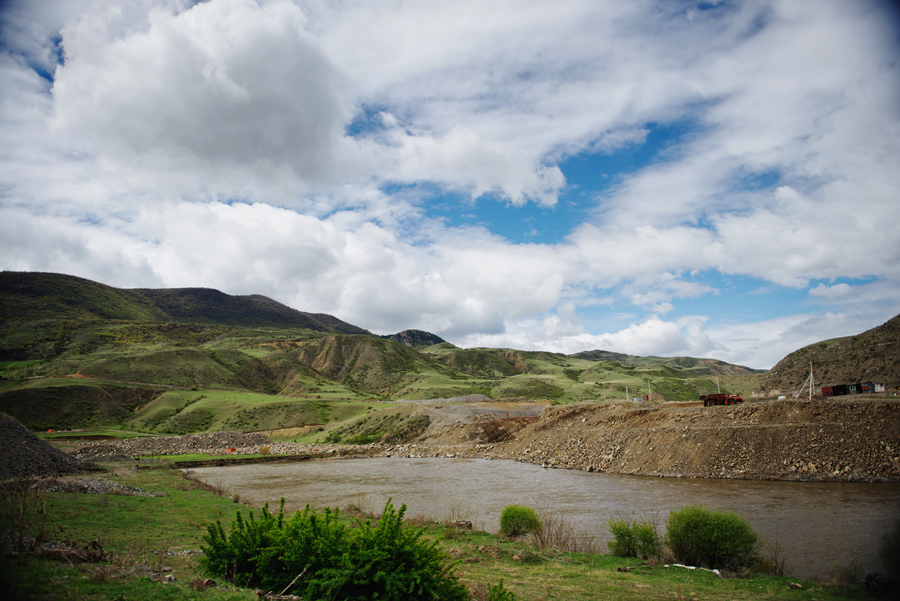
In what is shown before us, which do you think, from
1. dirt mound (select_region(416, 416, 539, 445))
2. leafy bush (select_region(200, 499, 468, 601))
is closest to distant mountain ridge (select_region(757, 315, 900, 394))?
dirt mound (select_region(416, 416, 539, 445))

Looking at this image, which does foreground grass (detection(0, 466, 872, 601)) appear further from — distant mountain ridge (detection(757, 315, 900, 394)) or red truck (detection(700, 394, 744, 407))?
distant mountain ridge (detection(757, 315, 900, 394))

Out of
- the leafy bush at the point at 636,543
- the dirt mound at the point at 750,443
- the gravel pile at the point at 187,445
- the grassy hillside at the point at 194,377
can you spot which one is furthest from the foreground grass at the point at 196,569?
the grassy hillside at the point at 194,377

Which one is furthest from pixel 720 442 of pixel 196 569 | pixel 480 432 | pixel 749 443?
pixel 480 432

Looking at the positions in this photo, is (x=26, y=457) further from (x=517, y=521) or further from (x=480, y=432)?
(x=480, y=432)

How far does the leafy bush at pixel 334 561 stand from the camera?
23.2 feet

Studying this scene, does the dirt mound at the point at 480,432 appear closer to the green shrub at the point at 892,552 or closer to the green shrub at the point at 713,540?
the green shrub at the point at 713,540

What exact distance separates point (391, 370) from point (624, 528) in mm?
138843

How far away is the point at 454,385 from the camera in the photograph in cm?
13425

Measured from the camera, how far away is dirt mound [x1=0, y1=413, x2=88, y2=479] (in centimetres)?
2441

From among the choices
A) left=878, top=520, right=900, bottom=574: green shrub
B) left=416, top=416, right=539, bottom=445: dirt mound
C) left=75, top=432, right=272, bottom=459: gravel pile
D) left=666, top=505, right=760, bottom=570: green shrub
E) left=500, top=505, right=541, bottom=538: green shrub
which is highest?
left=878, top=520, right=900, bottom=574: green shrub

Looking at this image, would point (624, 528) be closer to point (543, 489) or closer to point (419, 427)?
point (543, 489)

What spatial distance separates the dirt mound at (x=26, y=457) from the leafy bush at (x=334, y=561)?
76.2 feet

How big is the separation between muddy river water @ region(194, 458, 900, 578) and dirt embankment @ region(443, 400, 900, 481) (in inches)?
56.5

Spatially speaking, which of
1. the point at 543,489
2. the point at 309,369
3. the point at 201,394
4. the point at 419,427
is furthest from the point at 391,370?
the point at 543,489
